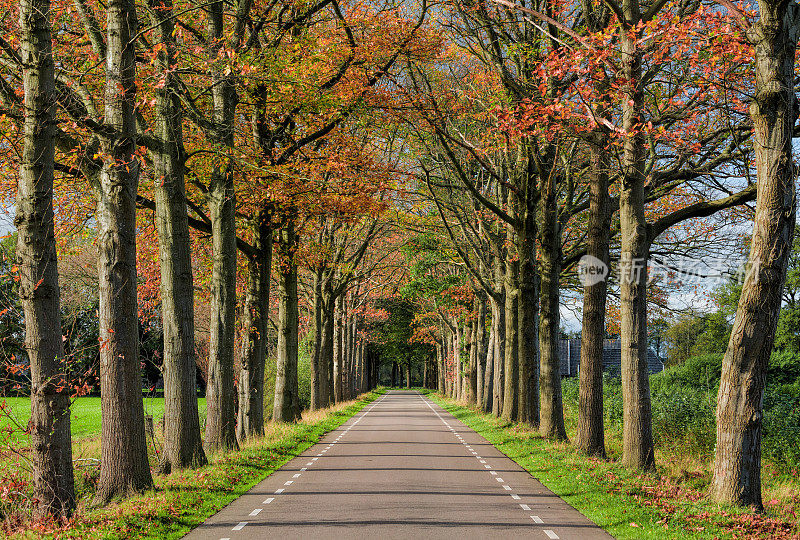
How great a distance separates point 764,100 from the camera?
30.2 feet

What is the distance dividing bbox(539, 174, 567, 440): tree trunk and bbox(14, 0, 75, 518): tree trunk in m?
13.0

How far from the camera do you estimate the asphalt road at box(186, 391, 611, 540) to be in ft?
27.7

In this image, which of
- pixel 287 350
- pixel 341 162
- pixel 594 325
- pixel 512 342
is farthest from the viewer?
pixel 287 350

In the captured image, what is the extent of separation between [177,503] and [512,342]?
52.4 ft

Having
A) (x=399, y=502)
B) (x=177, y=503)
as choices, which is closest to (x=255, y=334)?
(x=177, y=503)

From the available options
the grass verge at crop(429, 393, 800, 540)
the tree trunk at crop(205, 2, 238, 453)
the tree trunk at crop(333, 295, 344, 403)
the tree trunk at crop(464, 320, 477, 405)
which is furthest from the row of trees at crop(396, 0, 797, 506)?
the tree trunk at crop(333, 295, 344, 403)

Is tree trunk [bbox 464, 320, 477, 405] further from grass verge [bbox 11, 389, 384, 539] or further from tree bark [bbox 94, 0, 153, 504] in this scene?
tree bark [bbox 94, 0, 153, 504]

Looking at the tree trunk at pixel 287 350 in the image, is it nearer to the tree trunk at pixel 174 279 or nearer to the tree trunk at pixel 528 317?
the tree trunk at pixel 528 317

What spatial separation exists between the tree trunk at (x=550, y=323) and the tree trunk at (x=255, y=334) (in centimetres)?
774

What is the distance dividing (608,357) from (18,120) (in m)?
54.5

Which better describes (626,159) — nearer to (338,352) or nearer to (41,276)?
(41,276)

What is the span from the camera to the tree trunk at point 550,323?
61.5ft

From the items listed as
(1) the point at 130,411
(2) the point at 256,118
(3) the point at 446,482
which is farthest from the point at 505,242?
(1) the point at 130,411

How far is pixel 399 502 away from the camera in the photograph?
34.1ft
